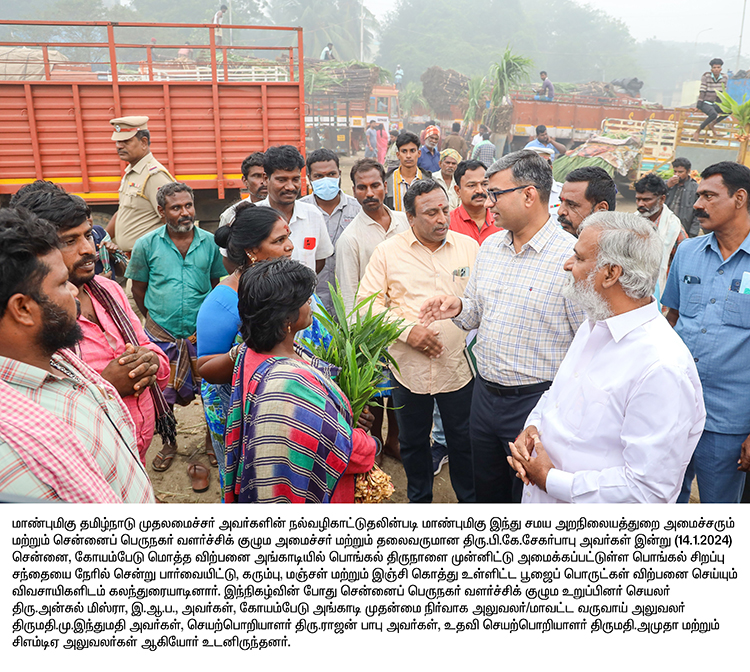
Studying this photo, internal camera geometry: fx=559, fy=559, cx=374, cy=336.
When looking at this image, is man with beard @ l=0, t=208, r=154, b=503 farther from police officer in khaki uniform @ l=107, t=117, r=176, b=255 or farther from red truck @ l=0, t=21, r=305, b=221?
red truck @ l=0, t=21, r=305, b=221

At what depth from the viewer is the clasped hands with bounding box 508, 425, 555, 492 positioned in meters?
2.09

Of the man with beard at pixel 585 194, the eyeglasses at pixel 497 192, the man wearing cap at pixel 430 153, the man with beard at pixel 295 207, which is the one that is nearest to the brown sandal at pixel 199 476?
the man with beard at pixel 295 207

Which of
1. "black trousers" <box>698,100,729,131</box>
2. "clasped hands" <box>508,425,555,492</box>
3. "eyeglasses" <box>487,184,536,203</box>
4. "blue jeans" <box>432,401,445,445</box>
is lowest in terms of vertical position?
"blue jeans" <box>432,401,445,445</box>

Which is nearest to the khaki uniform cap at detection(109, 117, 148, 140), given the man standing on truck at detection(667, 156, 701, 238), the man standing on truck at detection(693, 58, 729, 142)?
the man standing on truck at detection(667, 156, 701, 238)

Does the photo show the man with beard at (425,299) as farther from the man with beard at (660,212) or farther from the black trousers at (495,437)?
the man with beard at (660,212)

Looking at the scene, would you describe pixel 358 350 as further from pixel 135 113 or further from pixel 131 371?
pixel 135 113

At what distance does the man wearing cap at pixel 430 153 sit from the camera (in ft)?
26.8

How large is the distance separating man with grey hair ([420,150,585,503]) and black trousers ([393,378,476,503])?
1.90ft

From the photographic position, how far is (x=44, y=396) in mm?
1556

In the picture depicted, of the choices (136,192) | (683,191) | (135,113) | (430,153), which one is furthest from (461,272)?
(135,113)

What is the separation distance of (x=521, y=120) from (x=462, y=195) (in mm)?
17811

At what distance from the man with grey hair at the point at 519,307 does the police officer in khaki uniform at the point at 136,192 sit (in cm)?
345
